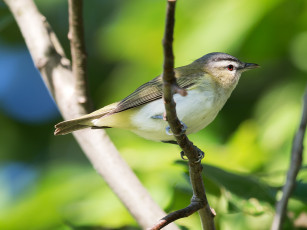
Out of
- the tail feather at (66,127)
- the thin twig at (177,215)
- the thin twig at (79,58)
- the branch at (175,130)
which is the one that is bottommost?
the thin twig at (177,215)

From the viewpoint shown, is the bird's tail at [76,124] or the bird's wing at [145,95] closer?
the bird's tail at [76,124]

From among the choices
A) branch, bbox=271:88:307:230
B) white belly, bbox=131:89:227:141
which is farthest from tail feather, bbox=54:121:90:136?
branch, bbox=271:88:307:230

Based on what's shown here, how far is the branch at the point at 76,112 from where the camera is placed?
2.70m

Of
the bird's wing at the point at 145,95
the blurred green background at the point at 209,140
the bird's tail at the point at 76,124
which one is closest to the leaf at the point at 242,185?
the blurred green background at the point at 209,140

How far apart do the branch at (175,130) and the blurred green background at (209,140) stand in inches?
14.1

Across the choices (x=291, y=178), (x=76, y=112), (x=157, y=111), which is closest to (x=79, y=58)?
(x=76, y=112)

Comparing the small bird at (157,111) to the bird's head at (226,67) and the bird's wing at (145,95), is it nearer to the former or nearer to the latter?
the bird's wing at (145,95)

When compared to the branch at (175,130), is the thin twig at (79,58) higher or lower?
higher

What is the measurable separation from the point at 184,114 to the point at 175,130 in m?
0.87

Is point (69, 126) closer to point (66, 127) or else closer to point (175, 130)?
point (66, 127)

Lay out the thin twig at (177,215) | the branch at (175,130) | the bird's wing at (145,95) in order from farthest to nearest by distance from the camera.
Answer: the bird's wing at (145,95)
the thin twig at (177,215)
the branch at (175,130)

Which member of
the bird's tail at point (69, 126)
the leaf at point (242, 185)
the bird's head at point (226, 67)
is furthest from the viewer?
the bird's head at point (226, 67)

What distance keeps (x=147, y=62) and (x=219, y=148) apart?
1.16 meters

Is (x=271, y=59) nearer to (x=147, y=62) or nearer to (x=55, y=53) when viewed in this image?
(x=147, y=62)
